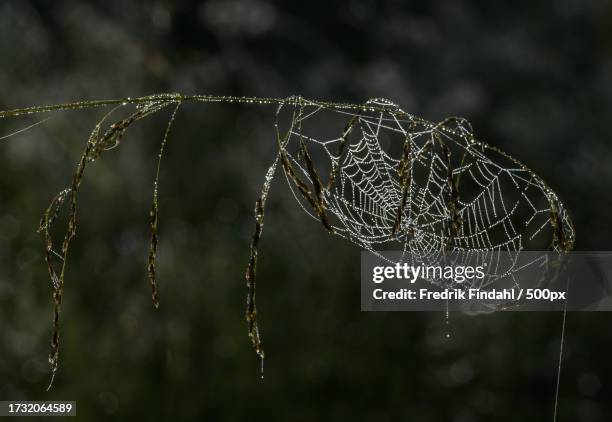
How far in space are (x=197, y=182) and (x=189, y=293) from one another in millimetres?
742

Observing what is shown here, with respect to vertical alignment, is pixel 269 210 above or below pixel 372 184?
below

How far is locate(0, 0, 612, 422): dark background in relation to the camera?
4469 mm

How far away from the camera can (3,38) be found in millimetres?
4812

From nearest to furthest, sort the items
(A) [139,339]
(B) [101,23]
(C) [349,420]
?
1. (A) [139,339]
2. (C) [349,420]
3. (B) [101,23]

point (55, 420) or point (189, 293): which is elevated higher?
point (189, 293)

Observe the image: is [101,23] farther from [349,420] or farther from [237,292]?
[349,420]

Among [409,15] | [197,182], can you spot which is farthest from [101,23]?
[409,15]

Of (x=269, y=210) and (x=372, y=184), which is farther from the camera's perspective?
(x=269, y=210)

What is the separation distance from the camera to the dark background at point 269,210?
4.47 m

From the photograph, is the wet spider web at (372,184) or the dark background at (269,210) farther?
the dark background at (269,210)

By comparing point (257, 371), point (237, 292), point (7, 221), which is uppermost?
point (7, 221)

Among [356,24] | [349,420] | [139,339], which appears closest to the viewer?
[139,339]

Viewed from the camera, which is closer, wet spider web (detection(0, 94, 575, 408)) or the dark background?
wet spider web (detection(0, 94, 575, 408))

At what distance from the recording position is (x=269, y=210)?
15.6 feet
